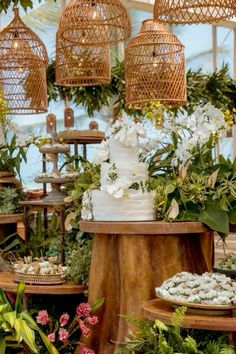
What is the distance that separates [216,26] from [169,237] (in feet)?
30.0

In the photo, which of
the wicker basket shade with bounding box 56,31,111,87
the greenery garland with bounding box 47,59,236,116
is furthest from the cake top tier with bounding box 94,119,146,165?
the greenery garland with bounding box 47,59,236,116

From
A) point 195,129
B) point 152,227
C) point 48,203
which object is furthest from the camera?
point 48,203

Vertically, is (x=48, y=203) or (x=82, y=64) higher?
(x=82, y=64)

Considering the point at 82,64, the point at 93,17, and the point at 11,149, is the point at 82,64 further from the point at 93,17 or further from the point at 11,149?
the point at 11,149

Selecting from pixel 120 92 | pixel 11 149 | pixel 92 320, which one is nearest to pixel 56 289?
pixel 92 320

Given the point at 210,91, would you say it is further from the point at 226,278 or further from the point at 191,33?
the point at 226,278

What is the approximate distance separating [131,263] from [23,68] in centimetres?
295

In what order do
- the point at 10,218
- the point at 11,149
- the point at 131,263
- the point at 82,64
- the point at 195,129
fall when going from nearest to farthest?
the point at 131,263 → the point at 195,129 → the point at 10,218 → the point at 11,149 → the point at 82,64

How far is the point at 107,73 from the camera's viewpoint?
5672 millimetres

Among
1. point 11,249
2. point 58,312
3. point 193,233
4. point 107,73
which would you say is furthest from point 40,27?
point 193,233

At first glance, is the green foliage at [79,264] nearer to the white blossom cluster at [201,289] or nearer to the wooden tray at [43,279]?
the wooden tray at [43,279]

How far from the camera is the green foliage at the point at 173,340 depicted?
257 centimetres

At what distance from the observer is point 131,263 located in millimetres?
3039

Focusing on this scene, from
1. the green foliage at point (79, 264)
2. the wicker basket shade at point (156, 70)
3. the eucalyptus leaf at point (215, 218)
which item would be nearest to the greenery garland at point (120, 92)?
the wicker basket shade at point (156, 70)
